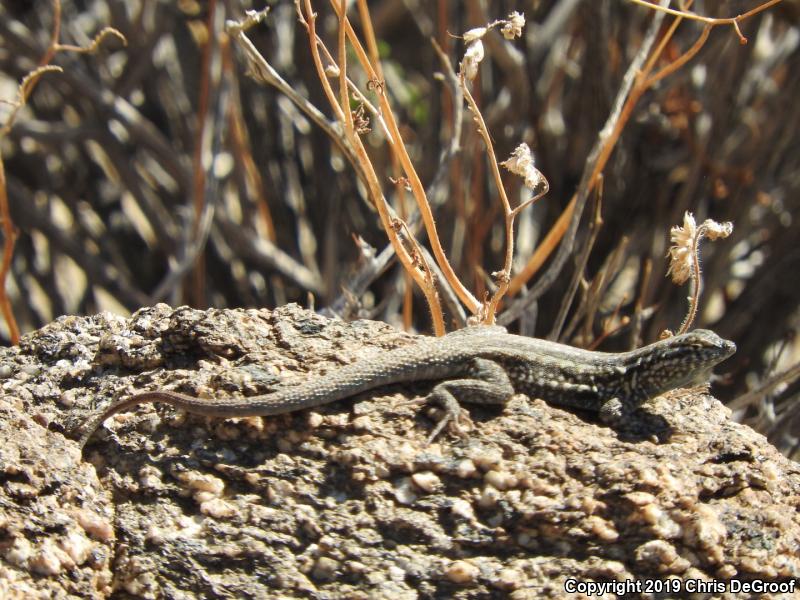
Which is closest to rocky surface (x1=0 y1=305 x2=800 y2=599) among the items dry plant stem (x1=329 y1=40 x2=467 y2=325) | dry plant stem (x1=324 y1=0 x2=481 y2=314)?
A: dry plant stem (x1=324 y1=0 x2=481 y2=314)

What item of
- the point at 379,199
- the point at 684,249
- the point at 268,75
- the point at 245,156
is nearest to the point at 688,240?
the point at 684,249

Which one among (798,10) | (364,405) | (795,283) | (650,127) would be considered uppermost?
(798,10)

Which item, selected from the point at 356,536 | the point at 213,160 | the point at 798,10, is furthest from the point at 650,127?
the point at 356,536

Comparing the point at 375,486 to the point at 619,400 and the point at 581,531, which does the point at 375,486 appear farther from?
the point at 619,400

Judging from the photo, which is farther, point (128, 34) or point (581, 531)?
point (128, 34)

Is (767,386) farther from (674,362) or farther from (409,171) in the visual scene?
(409,171)

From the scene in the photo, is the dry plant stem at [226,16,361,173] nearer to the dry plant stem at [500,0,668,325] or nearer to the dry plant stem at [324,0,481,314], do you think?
the dry plant stem at [324,0,481,314]
